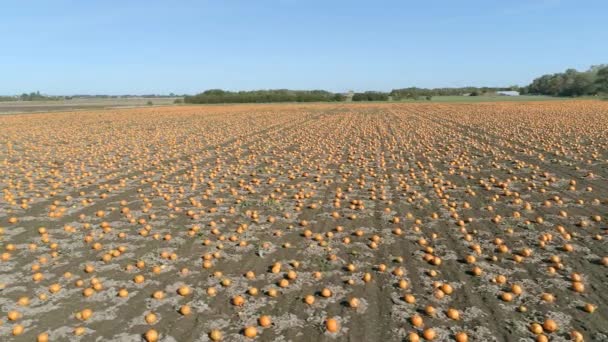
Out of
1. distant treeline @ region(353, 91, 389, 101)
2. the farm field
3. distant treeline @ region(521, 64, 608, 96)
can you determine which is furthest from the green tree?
the farm field

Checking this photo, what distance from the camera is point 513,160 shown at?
1599 cm

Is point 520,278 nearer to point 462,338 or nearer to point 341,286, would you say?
point 462,338

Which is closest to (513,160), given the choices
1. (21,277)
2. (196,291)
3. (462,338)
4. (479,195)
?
(479,195)

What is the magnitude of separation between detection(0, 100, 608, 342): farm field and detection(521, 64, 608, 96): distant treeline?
384ft

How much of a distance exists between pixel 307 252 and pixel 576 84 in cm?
13362

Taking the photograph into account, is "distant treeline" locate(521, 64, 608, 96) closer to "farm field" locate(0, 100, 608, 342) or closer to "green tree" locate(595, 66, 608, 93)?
"green tree" locate(595, 66, 608, 93)

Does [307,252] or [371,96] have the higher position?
[371,96]

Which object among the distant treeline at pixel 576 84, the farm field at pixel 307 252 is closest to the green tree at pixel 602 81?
the distant treeline at pixel 576 84

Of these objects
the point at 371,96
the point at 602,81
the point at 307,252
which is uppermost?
the point at 602,81

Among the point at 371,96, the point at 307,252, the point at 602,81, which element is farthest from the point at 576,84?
the point at 307,252

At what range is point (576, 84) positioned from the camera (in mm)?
112625

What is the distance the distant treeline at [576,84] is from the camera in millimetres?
109000

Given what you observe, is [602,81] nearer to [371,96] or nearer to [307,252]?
[371,96]

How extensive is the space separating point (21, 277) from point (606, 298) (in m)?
8.49
